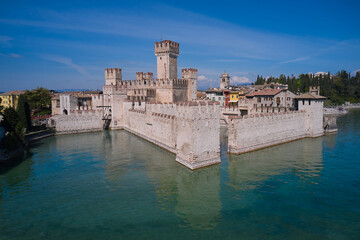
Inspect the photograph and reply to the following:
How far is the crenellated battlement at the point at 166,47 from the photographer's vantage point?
37.1m

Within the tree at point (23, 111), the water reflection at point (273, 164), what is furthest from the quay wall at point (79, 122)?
the water reflection at point (273, 164)

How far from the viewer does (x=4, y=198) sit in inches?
565

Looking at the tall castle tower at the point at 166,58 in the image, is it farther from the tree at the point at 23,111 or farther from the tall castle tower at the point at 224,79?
the tall castle tower at the point at 224,79

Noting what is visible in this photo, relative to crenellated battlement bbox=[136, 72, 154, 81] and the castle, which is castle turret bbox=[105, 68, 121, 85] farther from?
crenellated battlement bbox=[136, 72, 154, 81]

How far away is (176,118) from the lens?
21.5 m

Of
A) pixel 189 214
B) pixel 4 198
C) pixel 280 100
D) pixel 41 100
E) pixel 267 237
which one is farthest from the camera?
pixel 41 100

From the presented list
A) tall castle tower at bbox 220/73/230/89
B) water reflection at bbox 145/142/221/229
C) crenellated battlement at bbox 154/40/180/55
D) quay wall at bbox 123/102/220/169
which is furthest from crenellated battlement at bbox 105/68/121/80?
tall castle tower at bbox 220/73/230/89

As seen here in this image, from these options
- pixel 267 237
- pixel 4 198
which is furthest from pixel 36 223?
pixel 267 237

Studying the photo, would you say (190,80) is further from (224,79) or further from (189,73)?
(224,79)

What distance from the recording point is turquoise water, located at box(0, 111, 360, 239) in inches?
437

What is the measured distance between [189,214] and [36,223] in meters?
7.50

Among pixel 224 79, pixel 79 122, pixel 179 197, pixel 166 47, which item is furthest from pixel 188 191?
pixel 224 79

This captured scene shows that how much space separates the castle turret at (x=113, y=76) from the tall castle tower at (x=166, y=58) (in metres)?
7.90

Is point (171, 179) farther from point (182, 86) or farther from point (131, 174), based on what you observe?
point (182, 86)
